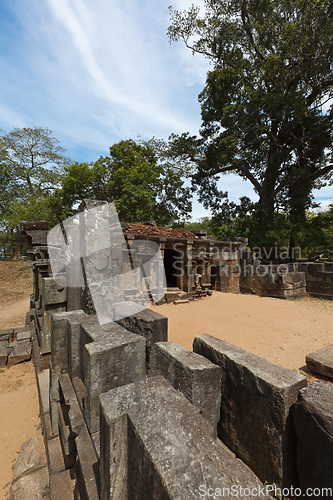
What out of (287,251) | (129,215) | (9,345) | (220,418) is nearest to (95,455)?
(220,418)

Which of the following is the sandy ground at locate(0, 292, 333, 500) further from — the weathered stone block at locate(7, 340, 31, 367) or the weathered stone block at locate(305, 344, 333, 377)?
the weathered stone block at locate(305, 344, 333, 377)

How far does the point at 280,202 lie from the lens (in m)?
17.3

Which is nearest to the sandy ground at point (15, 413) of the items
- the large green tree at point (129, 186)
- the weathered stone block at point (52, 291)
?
the weathered stone block at point (52, 291)

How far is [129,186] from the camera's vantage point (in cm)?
1755

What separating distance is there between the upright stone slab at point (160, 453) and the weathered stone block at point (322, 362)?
11.7ft

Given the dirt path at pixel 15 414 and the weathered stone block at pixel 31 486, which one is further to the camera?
the dirt path at pixel 15 414

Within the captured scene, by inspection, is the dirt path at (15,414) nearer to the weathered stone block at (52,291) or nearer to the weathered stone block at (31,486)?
the weathered stone block at (31,486)

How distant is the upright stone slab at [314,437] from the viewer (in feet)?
4.11

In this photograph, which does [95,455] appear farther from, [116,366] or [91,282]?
[91,282]

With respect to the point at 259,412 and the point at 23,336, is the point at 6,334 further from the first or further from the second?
the point at 259,412

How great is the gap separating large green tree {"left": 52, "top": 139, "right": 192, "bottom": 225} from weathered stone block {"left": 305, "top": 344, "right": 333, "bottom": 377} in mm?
15348

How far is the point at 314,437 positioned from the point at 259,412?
361mm

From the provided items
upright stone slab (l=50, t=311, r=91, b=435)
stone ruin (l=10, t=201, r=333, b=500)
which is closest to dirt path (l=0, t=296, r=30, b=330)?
upright stone slab (l=50, t=311, r=91, b=435)

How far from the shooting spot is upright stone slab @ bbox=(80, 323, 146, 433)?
1744 millimetres
